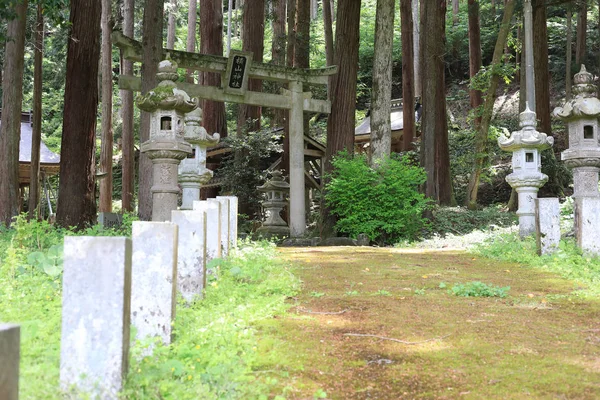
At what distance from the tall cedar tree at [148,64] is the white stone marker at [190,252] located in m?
7.67

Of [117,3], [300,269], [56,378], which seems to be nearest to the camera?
[56,378]

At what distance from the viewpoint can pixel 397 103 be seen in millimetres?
32094

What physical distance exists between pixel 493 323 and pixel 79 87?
10.2m

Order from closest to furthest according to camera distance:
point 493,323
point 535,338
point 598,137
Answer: point 535,338, point 493,323, point 598,137

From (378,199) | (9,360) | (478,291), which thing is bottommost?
(478,291)

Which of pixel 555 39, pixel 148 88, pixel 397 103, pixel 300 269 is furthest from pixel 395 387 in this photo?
pixel 555 39

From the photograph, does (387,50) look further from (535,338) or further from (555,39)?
(555,39)

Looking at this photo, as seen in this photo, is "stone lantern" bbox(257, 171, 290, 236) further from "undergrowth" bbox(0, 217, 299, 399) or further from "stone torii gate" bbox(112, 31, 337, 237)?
"undergrowth" bbox(0, 217, 299, 399)

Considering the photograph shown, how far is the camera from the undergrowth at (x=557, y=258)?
7.19 meters

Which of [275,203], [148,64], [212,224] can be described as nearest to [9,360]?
[212,224]

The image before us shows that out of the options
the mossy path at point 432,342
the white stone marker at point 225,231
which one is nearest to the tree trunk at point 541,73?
the mossy path at point 432,342

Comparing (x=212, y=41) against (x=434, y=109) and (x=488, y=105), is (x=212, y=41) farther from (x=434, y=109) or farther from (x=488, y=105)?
(x=488, y=105)

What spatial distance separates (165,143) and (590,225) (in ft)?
19.8

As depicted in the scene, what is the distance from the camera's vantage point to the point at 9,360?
1963mm
